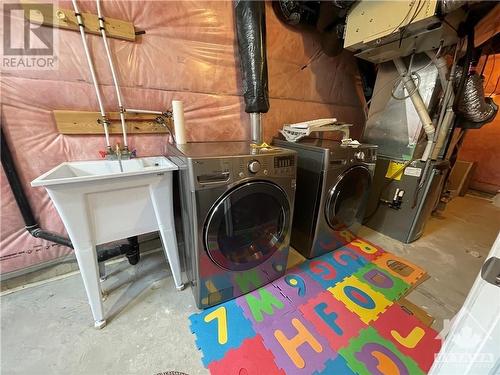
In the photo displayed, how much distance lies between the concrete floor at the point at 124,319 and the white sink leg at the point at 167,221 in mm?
232

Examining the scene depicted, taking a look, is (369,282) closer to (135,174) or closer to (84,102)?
(135,174)

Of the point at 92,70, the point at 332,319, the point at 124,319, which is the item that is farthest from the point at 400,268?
the point at 92,70

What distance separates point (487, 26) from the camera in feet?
4.76

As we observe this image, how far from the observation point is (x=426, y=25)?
4.37ft

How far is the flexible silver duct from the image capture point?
164 centimetres

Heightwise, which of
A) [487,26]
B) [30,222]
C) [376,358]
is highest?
[487,26]

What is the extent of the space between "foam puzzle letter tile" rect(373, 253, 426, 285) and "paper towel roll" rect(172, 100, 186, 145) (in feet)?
6.03

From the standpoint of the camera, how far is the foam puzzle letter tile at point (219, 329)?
3.31 feet

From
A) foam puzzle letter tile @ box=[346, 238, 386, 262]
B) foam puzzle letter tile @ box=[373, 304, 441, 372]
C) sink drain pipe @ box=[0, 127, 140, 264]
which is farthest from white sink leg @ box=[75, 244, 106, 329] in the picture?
foam puzzle letter tile @ box=[346, 238, 386, 262]

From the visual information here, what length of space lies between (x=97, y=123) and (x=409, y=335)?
2.25 meters

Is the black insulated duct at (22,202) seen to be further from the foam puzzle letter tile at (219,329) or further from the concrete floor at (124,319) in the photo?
the foam puzzle letter tile at (219,329)

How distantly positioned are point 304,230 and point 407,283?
0.81 m

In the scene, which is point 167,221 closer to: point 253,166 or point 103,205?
point 103,205

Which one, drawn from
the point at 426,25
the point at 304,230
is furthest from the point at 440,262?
the point at 426,25
